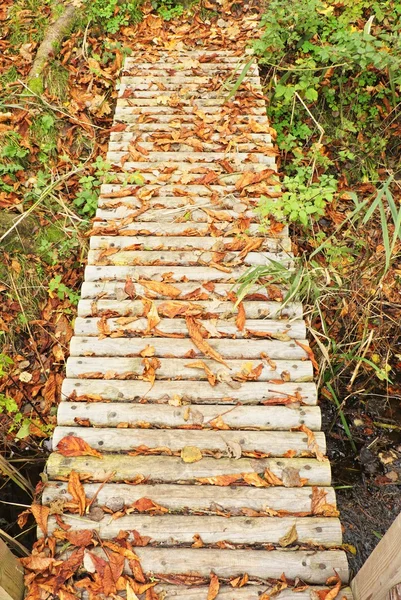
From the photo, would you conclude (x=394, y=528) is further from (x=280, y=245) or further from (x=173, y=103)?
(x=173, y=103)

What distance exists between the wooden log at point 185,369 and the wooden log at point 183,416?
0.19 m

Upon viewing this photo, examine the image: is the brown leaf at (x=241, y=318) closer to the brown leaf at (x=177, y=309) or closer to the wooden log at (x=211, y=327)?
the wooden log at (x=211, y=327)

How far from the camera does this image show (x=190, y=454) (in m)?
2.46

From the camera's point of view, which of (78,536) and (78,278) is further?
(78,278)

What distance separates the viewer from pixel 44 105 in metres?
4.96

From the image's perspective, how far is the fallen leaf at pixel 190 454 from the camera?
244 cm

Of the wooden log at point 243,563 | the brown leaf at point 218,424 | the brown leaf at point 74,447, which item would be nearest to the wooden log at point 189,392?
the brown leaf at point 218,424

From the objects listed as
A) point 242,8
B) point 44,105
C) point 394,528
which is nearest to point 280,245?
point 394,528

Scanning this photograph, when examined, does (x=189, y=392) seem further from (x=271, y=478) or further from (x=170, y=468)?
(x=271, y=478)

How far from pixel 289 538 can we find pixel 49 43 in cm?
561

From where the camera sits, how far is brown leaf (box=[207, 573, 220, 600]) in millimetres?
2059

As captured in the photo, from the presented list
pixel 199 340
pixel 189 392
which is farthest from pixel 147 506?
pixel 199 340

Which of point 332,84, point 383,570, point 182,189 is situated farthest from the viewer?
point 332,84

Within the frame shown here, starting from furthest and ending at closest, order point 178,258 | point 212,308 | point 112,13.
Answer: point 112,13, point 178,258, point 212,308
